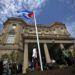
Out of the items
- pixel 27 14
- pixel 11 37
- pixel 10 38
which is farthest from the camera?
pixel 11 37

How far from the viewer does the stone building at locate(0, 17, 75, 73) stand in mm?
37094

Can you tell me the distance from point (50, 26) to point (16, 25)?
10.6 metres

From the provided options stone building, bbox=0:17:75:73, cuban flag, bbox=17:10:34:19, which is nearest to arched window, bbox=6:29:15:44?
stone building, bbox=0:17:75:73

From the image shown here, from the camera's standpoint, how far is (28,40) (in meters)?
37.2

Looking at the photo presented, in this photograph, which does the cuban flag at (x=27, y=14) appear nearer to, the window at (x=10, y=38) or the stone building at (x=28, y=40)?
the stone building at (x=28, y=40)

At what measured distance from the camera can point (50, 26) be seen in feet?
188

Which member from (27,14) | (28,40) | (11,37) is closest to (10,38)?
(11,37)

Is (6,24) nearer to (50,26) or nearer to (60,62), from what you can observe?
(50,26)

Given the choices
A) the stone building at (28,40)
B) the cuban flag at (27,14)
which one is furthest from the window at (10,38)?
the cuban flag at (27,14)

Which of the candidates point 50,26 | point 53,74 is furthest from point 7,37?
point 53,74

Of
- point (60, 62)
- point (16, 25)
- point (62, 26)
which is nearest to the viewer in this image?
point (60, 62)

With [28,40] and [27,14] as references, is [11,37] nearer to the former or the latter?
[28,40]

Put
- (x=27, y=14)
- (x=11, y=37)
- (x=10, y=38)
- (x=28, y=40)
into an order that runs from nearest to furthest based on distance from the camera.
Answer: (x=27, y=14) → (x=28, y=40) → (x=10, y=38) → (x=11, y=37)

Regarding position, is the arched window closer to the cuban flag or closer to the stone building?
the stone building
